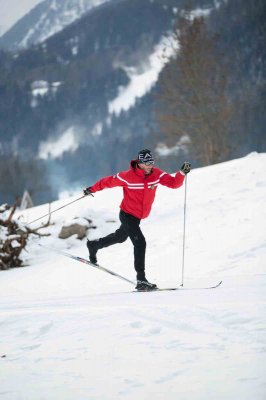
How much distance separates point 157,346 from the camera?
10.9ft

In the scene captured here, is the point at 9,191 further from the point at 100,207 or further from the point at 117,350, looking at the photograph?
the point at 117,350

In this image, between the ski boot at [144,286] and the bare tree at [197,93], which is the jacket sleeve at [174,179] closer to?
the ski boot at [144,286]

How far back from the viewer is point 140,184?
630 centimetres

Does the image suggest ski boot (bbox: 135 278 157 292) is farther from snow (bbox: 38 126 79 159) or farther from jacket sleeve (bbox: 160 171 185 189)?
snow (bbox: 38 126 79 159)

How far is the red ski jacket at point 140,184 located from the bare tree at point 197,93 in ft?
69.8

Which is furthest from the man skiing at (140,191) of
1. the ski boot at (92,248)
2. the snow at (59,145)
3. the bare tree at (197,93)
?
the snow at (59,145)

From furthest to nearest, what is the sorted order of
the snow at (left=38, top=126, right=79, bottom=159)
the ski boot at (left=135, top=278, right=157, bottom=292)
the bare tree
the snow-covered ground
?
1. the snow at (left=38, top=126, right=79, bottom=159)
2. the bare tree
3. the ski boot at (left=135, top=278, right=157, bottom=292)
4. the snow-covered ground

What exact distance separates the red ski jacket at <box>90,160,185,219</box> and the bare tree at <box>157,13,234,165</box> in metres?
21.3

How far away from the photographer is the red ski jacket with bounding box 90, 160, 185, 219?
6305 millimetres

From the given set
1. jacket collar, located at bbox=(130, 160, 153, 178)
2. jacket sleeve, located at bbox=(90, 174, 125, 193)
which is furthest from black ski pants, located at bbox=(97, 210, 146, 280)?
jacket collar, located at bbox=(130, 160, 153, 178)

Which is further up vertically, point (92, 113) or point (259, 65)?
point (92, 113)

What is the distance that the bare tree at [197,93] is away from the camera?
89.4 ft

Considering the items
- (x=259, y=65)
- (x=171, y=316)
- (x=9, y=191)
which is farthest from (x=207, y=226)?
(x=259, y=65)

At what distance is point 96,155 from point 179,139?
119 m
